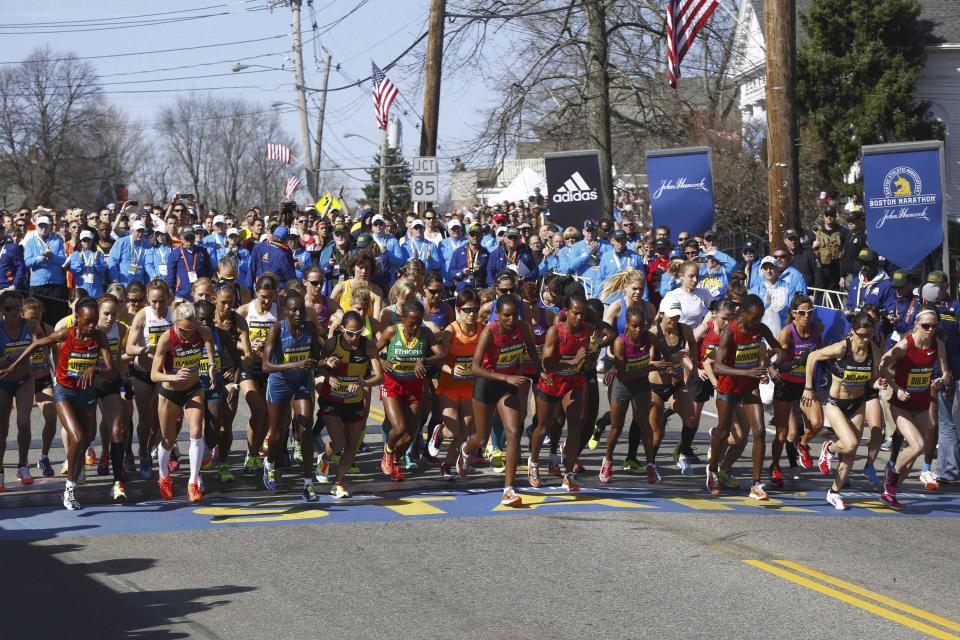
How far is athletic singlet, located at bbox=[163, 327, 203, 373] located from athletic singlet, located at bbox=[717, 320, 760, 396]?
5057 mm

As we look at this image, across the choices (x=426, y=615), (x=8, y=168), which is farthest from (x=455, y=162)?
(x=8, y=168)

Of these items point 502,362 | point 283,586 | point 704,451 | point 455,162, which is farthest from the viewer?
point 455,162

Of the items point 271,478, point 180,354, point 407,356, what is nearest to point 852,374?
point 407,356

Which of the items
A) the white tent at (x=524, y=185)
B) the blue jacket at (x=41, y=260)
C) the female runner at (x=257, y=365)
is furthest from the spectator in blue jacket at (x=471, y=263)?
the white tent at (x=524, y=185)

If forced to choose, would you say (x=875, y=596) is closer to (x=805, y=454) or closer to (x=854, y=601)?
(x=854, y=601)

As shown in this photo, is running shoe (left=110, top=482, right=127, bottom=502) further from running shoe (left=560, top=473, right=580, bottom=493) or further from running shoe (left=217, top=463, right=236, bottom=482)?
running shoe (left=560, top=473, right=580, bottom=493)

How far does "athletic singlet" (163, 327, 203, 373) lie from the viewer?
38.5ft

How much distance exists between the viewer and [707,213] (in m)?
19.3

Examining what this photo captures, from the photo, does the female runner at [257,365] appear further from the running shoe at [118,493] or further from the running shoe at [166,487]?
the running shoe at [118,493]

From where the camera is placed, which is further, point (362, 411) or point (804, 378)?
point (804, 378)

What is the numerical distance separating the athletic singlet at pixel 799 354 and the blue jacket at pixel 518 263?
607 centimetres

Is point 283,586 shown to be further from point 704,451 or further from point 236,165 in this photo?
point 236,165

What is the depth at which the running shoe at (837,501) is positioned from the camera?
39.8ft

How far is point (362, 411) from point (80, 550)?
3.16 m
